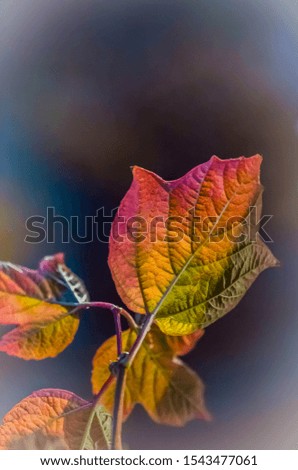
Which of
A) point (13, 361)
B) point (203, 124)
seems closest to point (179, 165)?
point (203, 124)

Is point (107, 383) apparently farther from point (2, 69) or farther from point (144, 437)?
point (2, 69)

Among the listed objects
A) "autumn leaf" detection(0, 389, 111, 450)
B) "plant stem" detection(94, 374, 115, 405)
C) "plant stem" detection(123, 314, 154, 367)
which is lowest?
"autumn leaf" detection(0, 389, 111, 450)

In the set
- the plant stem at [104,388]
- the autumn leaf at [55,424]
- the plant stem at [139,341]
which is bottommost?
the autumn leaf at [55,424]

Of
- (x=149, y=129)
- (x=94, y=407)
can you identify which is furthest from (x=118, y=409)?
(x=149, y=129)

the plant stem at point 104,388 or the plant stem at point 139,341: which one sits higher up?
the plant stem at point 139,341

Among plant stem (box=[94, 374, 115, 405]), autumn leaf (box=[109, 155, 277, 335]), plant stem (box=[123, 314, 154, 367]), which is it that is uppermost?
autumn leaf (box=[109, 155, 277, 335])

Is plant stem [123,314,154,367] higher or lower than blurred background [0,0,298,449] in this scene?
lower

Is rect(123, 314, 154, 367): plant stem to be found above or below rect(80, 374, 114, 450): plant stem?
above
